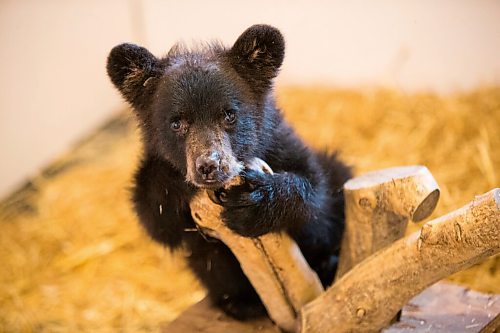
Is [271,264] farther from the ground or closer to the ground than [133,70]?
closer to the ground

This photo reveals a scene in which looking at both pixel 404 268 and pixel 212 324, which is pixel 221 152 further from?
pixel 212 324

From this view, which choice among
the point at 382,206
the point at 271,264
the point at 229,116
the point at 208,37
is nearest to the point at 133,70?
the point at 229,116

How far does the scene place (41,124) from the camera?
726 centimetres

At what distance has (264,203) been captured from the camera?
3.45m

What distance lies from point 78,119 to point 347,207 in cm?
529

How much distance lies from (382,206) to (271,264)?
70cm

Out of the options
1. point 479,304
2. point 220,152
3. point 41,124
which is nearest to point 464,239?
point 479,304

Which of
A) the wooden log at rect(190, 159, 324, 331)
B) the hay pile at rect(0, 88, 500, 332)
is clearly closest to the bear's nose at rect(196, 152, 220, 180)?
the wooden log at rect(190, 159, 324, 331)

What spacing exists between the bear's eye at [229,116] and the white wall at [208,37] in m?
3.23

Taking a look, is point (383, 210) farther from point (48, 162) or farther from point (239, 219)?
point (48, 162)

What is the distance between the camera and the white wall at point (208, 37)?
6.60 meters

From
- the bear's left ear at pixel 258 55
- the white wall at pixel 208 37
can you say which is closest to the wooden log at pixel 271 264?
the bear's left ear at pixel 258 55

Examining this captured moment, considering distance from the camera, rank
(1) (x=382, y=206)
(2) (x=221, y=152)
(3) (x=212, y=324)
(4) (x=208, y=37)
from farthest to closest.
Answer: (4) (x=208, y=37) < (3) (x=212, y=324) < (1) (x=382, y=206) < (2) (x=221, y=152)

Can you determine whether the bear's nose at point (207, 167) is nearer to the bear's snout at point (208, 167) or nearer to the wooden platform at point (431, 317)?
the bear's snout at point (208, 167)
